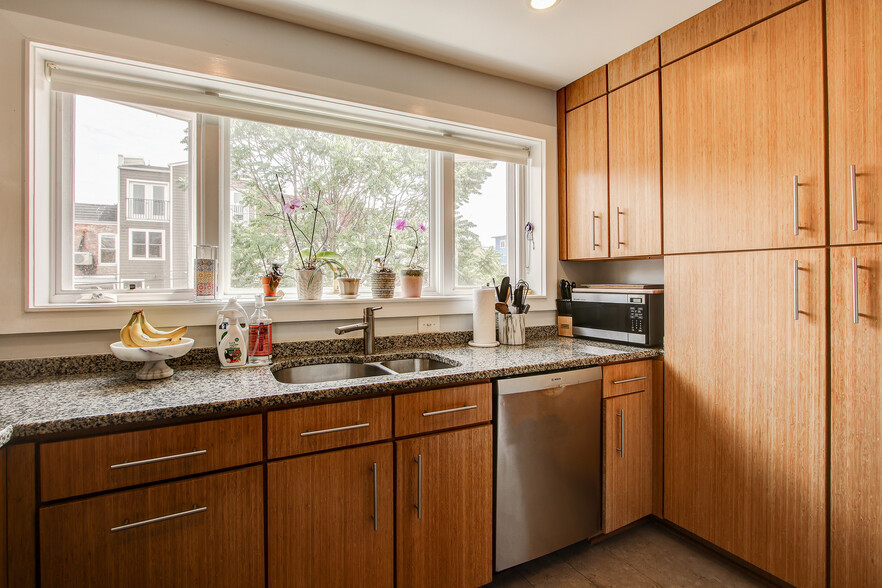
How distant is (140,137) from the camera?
1.78 metres

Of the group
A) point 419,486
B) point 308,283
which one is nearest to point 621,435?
point 419,486

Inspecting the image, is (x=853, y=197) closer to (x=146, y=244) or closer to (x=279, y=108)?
(x=279, y=108)

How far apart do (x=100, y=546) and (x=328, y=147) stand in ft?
5.83

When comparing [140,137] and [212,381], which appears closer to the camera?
[212,381]

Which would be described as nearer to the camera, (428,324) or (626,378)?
(626,378)

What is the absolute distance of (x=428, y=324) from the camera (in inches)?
87.7

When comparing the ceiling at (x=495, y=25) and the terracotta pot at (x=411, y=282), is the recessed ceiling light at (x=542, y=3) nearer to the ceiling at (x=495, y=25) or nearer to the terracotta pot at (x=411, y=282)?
the ceiling at (x=495, y=25)

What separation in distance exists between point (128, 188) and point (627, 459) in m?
2.49

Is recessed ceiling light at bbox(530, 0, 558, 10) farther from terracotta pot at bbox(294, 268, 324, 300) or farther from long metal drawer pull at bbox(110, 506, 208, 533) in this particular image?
long metal drawer pull at bbox(110, 506, 208, 533)

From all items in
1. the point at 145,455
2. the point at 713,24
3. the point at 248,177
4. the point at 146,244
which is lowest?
the point at 145,455

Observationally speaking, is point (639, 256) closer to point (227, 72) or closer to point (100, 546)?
point (227, 72)

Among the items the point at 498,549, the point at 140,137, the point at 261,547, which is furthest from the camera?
the point at 140,137

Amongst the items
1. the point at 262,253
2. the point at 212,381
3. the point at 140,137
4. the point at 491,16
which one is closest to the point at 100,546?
the point at 212,381

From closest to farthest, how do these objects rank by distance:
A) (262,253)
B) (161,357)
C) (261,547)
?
(261,547) → (161,357) → (262,253)
